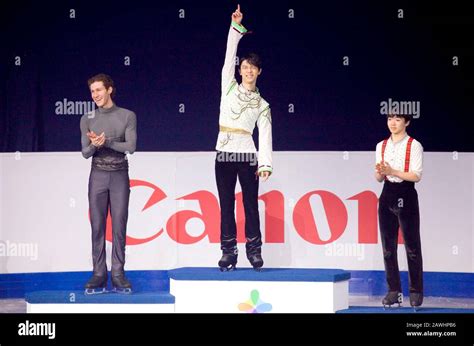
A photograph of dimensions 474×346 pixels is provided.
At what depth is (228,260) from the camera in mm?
8242

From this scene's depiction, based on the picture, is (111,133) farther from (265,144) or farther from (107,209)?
(265,144)

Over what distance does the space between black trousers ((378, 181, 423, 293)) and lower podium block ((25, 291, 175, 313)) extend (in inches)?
67.0

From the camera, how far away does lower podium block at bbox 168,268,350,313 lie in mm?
7980

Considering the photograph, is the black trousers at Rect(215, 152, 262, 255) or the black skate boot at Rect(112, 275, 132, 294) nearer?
the black skate boot at Rect(112, 275, 132, 294)

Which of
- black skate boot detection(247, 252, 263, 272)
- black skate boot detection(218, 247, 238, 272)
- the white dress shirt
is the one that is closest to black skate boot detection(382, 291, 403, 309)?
the white dress shirt

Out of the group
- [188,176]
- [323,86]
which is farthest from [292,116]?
[188,176]

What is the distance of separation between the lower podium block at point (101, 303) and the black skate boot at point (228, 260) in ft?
1.52

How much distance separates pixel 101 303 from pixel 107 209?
2.42 feet

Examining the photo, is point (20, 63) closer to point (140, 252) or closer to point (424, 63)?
point (140, 252)

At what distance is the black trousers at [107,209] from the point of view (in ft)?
26.8

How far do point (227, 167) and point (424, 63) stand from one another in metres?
2.47
